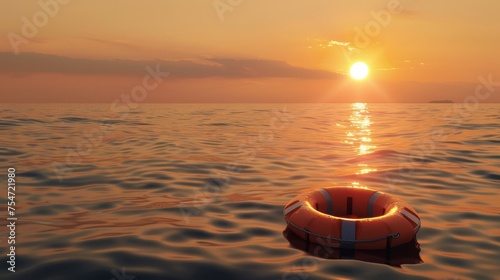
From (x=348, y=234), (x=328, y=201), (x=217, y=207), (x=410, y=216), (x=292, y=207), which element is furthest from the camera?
(x=217, y=207)

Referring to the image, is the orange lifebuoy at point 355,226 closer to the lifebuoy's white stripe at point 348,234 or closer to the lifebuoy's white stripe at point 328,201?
the lifebuoy's white stripe at point 348,234

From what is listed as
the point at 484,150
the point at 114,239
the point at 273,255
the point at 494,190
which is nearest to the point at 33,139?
the point at 114,239

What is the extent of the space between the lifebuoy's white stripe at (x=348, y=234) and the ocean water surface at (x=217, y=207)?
0.23 m

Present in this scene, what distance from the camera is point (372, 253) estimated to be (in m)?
5.57

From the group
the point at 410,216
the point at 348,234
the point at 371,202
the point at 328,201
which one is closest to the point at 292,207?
the point at 328,201

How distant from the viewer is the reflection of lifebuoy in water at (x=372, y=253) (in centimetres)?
538

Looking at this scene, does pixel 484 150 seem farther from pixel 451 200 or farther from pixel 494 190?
pixel 451 200

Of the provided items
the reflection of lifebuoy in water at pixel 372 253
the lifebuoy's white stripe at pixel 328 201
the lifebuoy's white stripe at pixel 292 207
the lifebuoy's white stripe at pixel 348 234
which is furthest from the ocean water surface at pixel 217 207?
the lifebuoy's white stripe at pixel 328 201

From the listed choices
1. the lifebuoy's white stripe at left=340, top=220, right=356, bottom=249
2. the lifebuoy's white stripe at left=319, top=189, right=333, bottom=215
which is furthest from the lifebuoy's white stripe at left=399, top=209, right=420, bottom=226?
the lifebuoy's white stripe at left=319, top=189, right=333, bottom=215

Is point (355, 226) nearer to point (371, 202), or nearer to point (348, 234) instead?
point (348, 234)

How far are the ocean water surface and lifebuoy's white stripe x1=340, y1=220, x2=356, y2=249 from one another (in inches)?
9.0

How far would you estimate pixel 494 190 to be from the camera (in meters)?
9.07

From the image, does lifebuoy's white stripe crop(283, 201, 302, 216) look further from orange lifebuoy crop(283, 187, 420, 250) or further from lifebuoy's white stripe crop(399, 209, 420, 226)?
lifebuoy's white stripe crop(399, 209, 420, 226)

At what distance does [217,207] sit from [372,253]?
316cm
